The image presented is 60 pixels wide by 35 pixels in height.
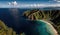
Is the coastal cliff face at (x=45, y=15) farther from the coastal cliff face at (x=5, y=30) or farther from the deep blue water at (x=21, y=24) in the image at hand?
the coastal cliff face at (x=5, y=30)

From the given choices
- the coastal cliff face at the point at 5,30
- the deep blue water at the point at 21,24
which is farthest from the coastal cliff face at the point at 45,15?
the coastal cliff face at the point at 5,30

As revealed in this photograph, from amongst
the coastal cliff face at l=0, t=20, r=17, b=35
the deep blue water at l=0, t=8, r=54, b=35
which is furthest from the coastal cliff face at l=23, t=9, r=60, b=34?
the coastal cliff face at l=0, t=20, r=17, b=35

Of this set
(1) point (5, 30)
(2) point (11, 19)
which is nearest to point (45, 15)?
(2) point (11, 19)

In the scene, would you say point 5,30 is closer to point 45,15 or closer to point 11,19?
point 11,19

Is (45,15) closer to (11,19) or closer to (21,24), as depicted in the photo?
(21,24)

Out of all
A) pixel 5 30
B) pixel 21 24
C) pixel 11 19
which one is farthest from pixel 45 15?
pixel 5 30

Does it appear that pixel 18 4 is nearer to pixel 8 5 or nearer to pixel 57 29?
pixel 8 5

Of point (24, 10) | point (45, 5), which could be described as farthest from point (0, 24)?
point (45, 5)

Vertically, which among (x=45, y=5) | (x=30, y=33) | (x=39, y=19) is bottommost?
(x=30, y=33)

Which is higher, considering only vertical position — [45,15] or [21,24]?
[45,15]
